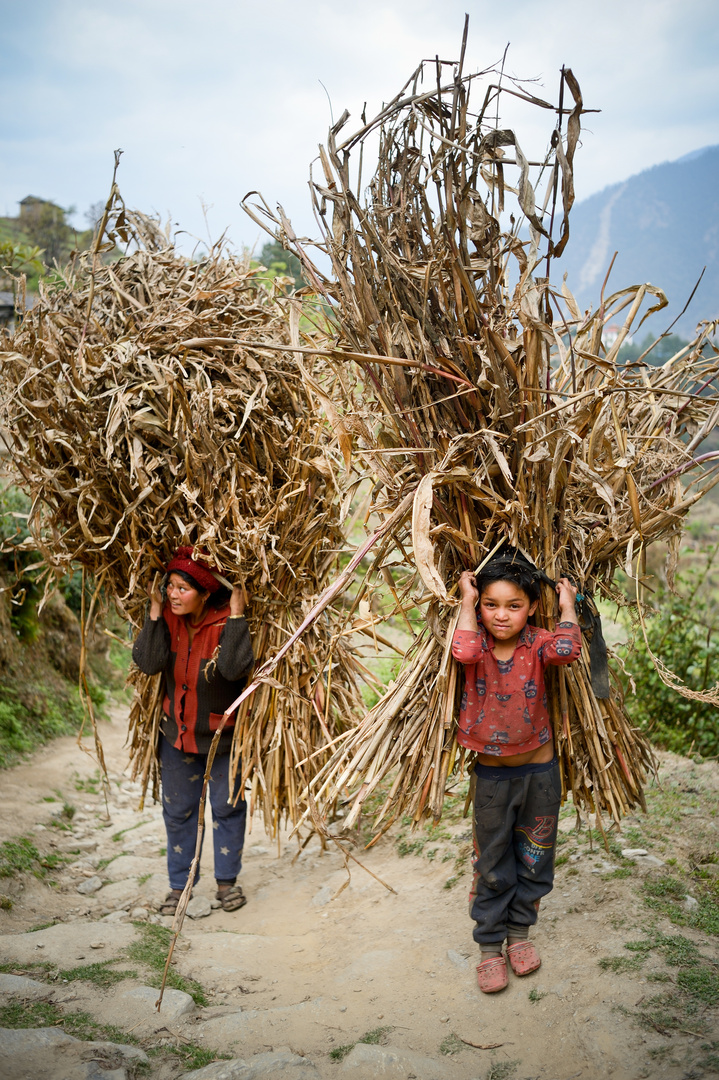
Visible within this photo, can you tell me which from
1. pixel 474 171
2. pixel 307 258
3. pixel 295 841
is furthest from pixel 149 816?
pixel 474 171

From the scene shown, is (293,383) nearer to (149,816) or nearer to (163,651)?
(163,651)

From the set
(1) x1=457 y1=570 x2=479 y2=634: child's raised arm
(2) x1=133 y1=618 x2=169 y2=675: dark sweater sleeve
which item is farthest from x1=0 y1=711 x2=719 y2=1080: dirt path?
(1) x1=457 y1=570 x2=479 y2=634: child's raised arm

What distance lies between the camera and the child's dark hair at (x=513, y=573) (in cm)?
197

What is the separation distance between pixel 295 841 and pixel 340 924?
2.83ft

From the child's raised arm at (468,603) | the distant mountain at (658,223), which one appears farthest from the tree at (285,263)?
the distant mountain at (658,223)

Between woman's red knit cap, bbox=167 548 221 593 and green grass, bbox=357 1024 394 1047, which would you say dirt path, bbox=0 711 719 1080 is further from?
woman's red knit cap, bbox=167 548 221 593

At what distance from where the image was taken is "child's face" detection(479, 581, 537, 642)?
1969 millimetres

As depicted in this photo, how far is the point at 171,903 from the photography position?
2.92 m

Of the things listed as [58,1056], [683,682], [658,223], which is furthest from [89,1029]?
[658,223]

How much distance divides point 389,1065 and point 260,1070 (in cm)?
31

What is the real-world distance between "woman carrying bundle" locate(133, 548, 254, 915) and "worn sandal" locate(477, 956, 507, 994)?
3.63 feet

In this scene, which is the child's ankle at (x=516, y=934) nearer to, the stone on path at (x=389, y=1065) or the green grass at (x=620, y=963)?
the green grass at (x=620, y=963)

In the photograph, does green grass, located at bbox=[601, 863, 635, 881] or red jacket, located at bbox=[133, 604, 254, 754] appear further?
red jacket, located at bbox=[133, 604, 254, 754]

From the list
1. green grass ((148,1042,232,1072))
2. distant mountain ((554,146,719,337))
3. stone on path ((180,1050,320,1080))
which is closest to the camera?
stone on path ((180,1050,320,1080))
